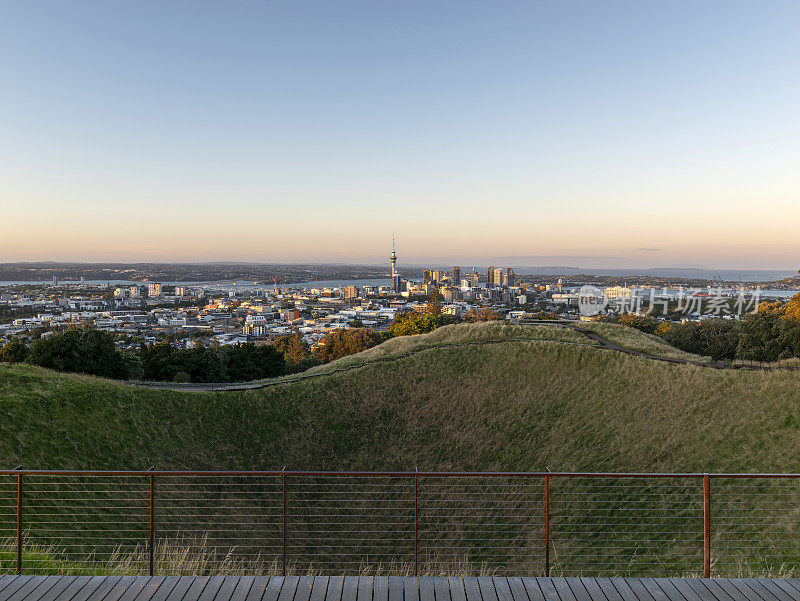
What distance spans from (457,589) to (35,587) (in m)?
4.75

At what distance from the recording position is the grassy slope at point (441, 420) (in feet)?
51.3

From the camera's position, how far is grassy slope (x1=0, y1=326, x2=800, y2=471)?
15625 millimetres

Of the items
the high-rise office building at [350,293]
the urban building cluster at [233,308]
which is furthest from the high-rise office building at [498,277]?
the high-rise office building at [350,293]

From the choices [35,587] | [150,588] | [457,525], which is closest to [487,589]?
[150,588]

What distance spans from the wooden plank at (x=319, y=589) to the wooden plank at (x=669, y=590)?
381cm

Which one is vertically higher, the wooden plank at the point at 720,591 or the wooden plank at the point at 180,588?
the wooden plank at the point at 180,588

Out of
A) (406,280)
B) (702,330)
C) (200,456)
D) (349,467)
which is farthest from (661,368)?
(406,280)

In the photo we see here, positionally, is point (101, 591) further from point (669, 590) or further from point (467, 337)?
point (467, 337)

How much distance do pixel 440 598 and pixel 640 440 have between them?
1506cm

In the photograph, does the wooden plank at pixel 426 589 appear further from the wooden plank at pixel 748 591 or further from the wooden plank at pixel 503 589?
the wooden plank at pixel 748 591

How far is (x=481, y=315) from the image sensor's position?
6122 cm

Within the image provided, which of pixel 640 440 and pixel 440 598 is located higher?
pixel 440 598

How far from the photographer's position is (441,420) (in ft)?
66.2

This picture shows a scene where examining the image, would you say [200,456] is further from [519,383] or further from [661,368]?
[661,368]
